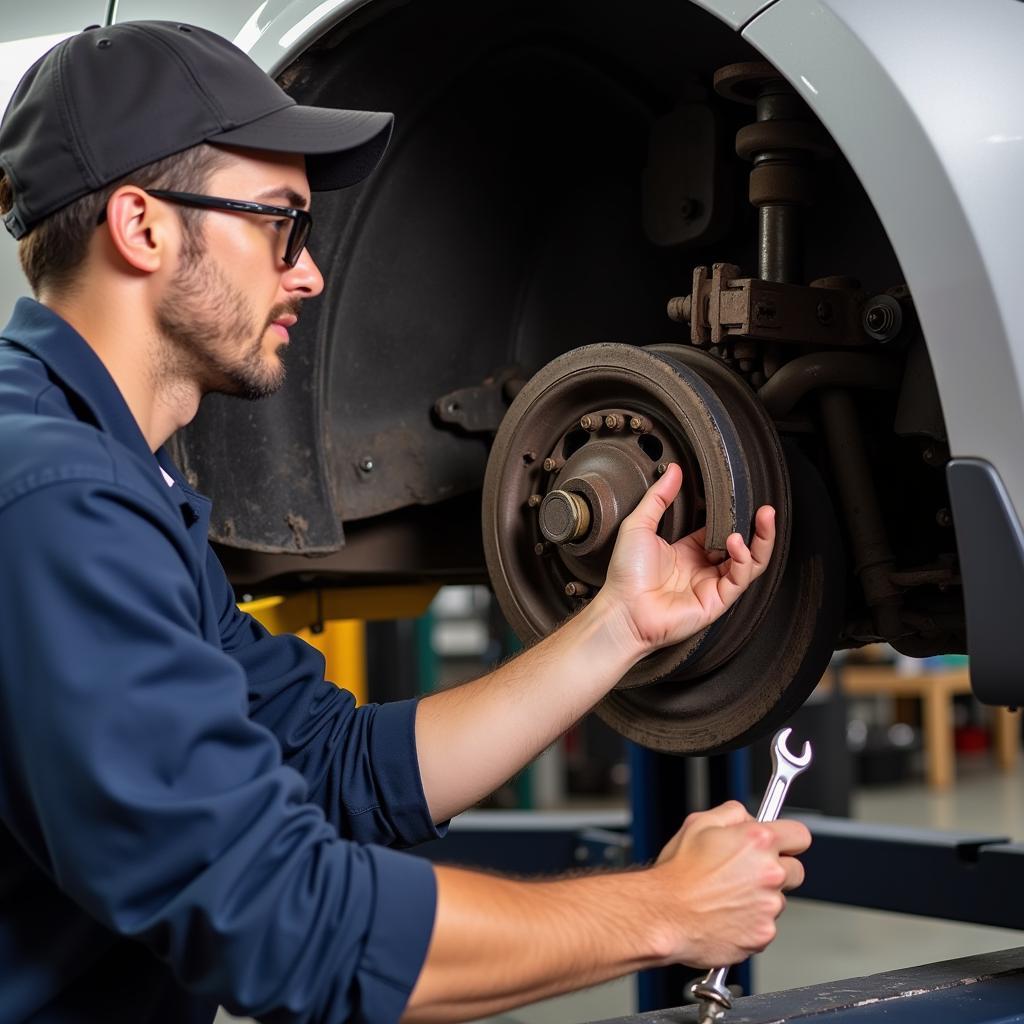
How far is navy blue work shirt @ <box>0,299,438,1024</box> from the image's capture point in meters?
0.76

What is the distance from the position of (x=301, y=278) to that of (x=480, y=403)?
0.56m

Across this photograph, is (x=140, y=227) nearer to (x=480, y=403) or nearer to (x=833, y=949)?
(x=480, y=403)

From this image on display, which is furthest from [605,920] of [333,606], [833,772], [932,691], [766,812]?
[932,691]

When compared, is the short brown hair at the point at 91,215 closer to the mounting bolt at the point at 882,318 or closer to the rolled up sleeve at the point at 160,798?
the rolled up sleeve at the point at 160,798

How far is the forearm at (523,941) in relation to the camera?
2.71ft

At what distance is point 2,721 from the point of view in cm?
80

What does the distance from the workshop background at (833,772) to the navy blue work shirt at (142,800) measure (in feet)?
4.05

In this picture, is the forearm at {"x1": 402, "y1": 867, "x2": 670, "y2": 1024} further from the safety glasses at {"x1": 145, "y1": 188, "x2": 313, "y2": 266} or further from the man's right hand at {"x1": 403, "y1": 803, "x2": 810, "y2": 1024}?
the safety glasses at {"x1": 145, "y1": 188, "x2": 313, "y2": 266}

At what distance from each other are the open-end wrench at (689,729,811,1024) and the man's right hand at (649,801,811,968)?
62mm

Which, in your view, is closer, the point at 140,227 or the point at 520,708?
the point at 140,227

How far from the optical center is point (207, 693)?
2.62 feet

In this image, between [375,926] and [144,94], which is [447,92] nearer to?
[144,94]

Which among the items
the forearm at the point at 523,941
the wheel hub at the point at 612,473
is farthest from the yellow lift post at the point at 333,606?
the forearm at the point at 523,941

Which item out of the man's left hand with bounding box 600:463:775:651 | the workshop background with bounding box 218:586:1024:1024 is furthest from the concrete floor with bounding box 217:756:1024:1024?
the man's left hand with bounding box 600:463:775:651
